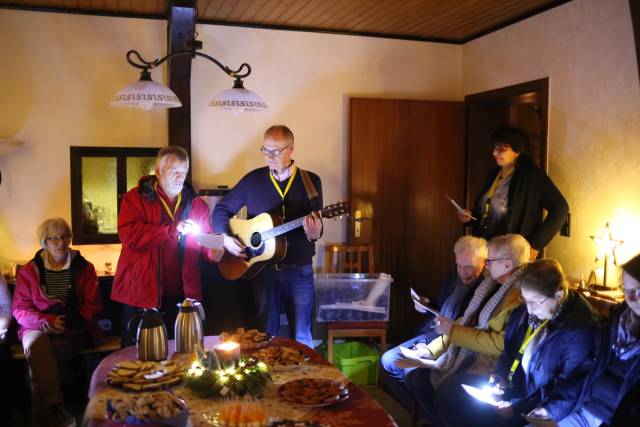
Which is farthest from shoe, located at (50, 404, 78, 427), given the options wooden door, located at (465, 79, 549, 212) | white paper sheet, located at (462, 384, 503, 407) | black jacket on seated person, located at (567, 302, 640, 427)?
Answer: wooden door, located at (465, 79, 549, 212)

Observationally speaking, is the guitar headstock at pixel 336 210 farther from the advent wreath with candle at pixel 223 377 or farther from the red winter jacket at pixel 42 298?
the red winter jacket at pixel 42 298

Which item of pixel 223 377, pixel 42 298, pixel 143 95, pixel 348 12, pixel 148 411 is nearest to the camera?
pixel 148 411

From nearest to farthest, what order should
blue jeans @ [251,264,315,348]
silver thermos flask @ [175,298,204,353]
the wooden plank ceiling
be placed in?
silver thermos flask @ [175,298,204,353] < blue jeans @ [251,264,315,348] < the wooden plank ceiling

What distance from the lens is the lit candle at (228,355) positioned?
2199 millimetres

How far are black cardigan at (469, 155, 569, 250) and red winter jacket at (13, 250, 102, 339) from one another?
246 centimetres

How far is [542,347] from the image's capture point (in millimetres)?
2283

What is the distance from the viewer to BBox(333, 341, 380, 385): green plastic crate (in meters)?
4.08

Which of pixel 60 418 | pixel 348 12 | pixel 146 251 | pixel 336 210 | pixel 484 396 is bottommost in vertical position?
pixel 60 418

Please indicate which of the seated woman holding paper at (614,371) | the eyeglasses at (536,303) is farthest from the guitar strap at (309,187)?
the seated woman holding paper at (614,371)

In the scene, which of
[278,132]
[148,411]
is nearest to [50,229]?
[278,132]

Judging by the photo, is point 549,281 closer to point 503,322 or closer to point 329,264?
point 503,322

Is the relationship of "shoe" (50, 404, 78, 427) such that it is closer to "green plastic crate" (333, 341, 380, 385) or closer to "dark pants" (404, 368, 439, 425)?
"green plastic crate" (333, 341, 380, 385)

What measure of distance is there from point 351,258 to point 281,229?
148cm

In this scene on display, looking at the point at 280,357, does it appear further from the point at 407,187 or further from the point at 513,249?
the point at 407,187
